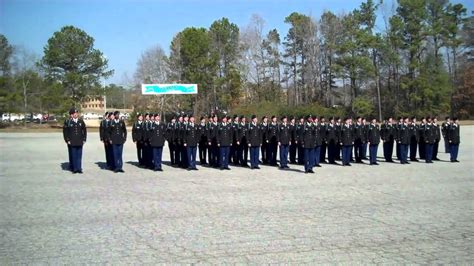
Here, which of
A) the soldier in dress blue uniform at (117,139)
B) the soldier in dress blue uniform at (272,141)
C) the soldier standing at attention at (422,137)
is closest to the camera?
the soldier in dress blue uniform at (117,139)

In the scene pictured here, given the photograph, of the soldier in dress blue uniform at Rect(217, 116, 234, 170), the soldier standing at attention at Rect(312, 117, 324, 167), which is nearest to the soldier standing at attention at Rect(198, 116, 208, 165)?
the soldier in dress blue uniform at Rect(217, 116, 234, 170)

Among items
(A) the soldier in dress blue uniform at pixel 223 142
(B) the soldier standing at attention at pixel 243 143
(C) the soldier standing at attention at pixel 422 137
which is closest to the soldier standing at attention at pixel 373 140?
(C) the soldier standing at attention at pixel 422 137

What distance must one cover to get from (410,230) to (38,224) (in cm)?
543

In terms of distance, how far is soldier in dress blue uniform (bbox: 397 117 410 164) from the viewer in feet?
50.5

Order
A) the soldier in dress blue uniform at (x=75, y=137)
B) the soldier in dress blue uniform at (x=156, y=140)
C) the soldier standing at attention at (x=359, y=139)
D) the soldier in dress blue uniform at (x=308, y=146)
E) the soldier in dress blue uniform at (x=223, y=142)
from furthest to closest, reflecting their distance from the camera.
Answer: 1. the soldier standing at attention at (x=359, y=139)
2. the soldier in dress blue uniform at (x=223, y=142)
3. the soldier in dress blue uniform at (x=156, y=140)
4. the soldier in dress blue uniform at (x=308, y=146)
5. the soldier in dress blue uniform at (x=75, y=137)

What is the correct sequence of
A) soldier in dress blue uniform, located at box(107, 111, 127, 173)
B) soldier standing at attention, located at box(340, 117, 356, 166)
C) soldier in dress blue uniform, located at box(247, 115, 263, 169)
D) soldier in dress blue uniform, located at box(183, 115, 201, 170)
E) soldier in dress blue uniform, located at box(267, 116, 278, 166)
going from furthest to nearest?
soldier standing at attention, located at box(340, 117, 356, 166) < soldier in dress blue uniform, located at box(267, 116, 278, 166) < soldier in dress blue uniform, located at box(247, 115, 263, 169) < soldier in dress blue uniform, located at box(183, 115, 201, 170) < soldier in dress blue uniform, located at box(107, 111, 127, 173)

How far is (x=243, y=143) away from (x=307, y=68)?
1855 inches

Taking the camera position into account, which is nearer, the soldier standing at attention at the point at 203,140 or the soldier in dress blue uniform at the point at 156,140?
the soldier in dress blue uniform at the point at 156,140

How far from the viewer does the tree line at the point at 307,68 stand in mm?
50688

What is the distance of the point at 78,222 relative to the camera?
6883 mm

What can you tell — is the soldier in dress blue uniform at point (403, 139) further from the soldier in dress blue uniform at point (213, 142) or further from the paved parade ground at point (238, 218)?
the soldier in dress blue uniform at point (213, 142)

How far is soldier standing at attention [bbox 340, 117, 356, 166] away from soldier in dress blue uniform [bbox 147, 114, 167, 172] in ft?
19.0

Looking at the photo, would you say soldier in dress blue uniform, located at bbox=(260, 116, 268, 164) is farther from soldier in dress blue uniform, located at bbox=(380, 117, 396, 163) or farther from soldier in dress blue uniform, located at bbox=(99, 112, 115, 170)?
soldier in dress blue uniform, located at bbox=(99, 112, 115, 170)

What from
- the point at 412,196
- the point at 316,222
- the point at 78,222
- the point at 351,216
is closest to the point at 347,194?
the point at 412,196
